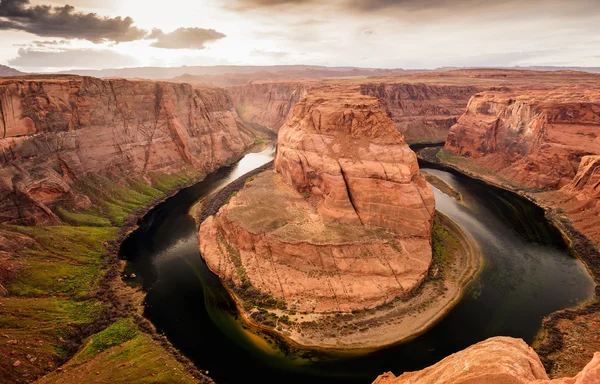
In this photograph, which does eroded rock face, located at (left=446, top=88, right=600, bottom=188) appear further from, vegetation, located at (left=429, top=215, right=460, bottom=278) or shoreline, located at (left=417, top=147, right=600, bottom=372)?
vegetation, located at (left=429, top=215, right=460, bottom=278)

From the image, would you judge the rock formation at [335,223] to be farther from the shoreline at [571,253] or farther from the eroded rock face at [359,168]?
the shoreline at [571,253]

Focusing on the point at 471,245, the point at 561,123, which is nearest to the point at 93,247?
the point at 471,245

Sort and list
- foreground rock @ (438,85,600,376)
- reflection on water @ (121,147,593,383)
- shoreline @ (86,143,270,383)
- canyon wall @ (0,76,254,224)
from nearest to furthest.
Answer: reflection on water @ (121,147,593,383)
shoreline @ (86,143,270,383)
foreground rock @ (438,85,600,376)
canyon wall @ (0,76,254,224)

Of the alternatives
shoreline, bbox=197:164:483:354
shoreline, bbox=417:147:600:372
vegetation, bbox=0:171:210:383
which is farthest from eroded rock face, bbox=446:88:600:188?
vegetation, bbox=0:171:210:383

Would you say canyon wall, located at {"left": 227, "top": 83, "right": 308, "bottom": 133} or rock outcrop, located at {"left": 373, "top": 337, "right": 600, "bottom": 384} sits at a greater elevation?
canyon wall, located at {"left": 227, "top": 83, "right": 308, "bottom": 133}

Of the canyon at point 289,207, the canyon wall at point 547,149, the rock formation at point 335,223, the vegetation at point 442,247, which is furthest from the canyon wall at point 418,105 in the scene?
the vegetation at point 442,247
